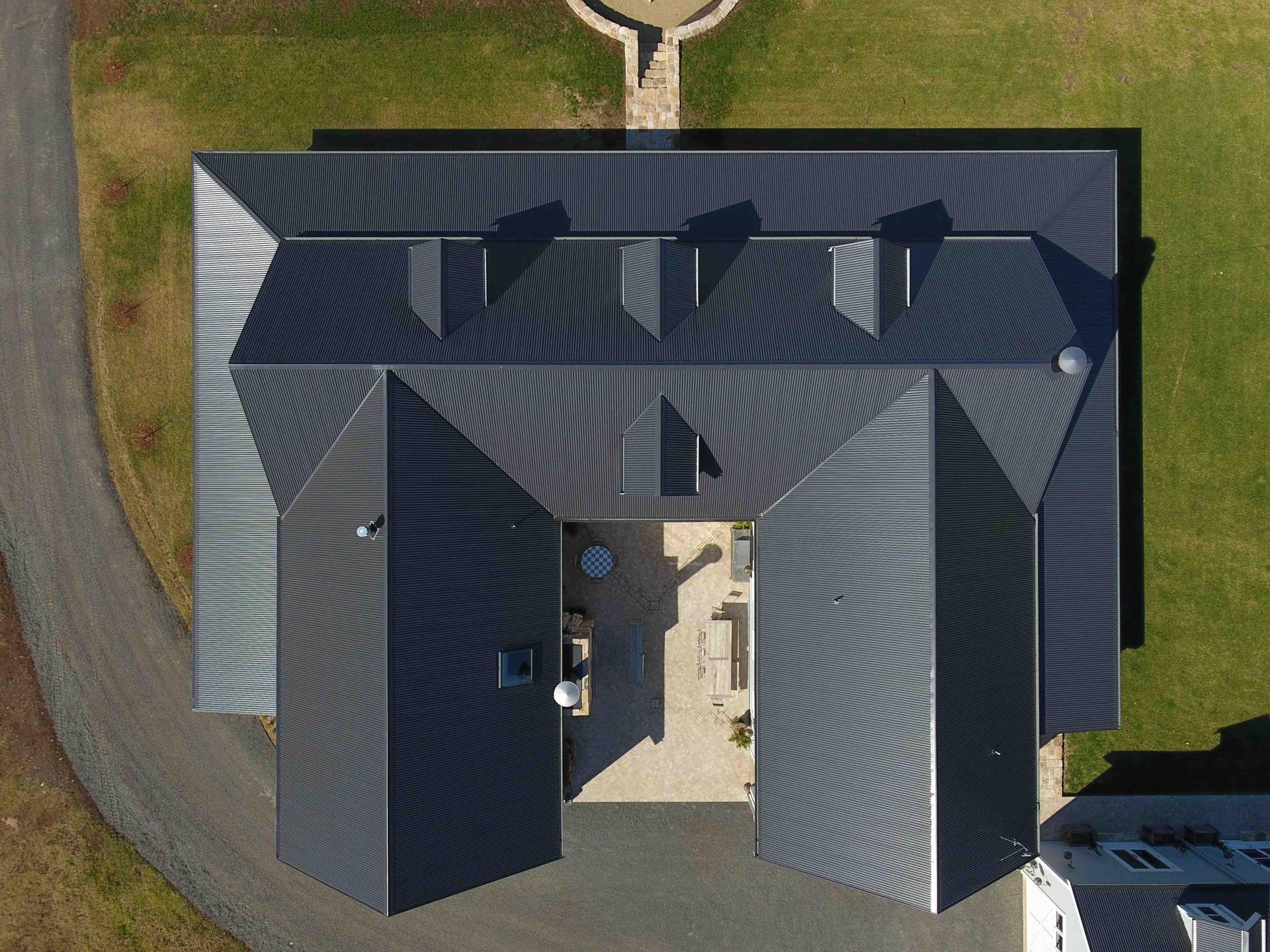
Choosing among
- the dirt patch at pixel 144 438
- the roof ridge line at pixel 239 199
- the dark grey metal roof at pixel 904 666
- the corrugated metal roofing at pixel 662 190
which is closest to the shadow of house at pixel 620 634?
the dark grey metal roof at pixel 904 666

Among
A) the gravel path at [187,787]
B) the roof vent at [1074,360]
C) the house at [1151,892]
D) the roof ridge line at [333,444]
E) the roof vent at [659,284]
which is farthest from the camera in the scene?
the gravel path at [187,787]

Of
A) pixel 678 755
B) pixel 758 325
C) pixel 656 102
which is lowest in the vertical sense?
pixel 678 755

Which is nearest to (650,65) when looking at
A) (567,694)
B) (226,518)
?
(226,518)

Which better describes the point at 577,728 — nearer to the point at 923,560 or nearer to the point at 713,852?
the point at 713,852

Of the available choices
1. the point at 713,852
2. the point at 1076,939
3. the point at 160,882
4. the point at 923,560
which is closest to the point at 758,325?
the point at 923,560

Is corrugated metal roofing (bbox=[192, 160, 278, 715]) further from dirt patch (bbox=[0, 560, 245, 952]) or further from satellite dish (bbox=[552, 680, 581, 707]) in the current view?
satellite dish (bbox=[552, 680, 581, 707])

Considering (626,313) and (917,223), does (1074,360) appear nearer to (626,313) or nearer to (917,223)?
(917,223)

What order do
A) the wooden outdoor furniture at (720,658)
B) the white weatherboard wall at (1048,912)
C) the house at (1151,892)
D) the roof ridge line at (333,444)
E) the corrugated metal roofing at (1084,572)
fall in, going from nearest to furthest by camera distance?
1. the roof ridge line at (333,444)
2. the house at (1151,892)
3. the corrugated metal roofing at (1084,572)
4. the white weatherboard wall at (1048,912)
5. the wooden outdoor furniture at (720,658)

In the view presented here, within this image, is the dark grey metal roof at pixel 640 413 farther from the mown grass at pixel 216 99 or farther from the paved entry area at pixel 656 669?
the mown grass at pixel 216 99
